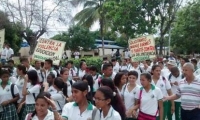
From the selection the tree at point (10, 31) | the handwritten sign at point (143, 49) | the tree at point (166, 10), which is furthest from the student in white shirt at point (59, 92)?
the tree at point (10, 31)

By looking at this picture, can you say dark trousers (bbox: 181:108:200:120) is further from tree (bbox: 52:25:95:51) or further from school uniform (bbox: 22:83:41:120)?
tree (bbox: 52:25:95:51)

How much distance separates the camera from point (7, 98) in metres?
6.48

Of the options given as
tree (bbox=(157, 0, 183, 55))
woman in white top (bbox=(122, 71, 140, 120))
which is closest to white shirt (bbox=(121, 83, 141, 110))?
woman in white top (bbox=(122, 71, 140, 120))

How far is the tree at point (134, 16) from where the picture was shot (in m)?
22.4

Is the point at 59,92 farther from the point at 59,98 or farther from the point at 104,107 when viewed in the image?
the point at 104,107

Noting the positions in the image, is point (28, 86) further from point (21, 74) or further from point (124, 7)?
point (124, 7)

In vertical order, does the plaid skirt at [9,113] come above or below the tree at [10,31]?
below

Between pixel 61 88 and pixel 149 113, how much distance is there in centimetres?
166

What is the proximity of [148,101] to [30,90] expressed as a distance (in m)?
2.08

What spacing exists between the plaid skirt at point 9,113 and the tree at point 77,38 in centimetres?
3244

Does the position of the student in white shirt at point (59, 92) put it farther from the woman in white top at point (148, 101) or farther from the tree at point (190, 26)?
the tree at point (190, 26)

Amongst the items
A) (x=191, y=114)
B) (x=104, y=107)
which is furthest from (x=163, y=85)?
(x=104, y=107)

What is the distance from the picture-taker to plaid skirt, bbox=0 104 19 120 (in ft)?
21.2

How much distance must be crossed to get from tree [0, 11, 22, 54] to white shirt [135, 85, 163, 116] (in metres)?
21.0
